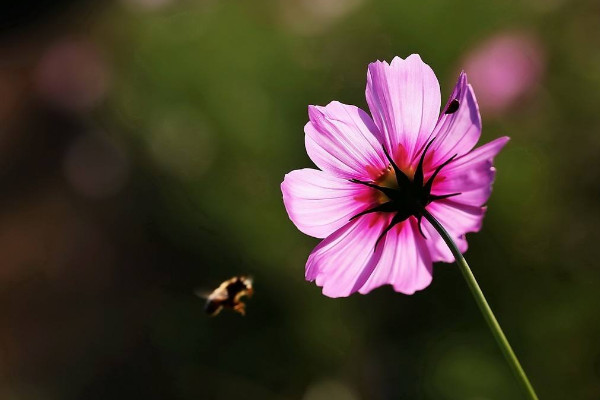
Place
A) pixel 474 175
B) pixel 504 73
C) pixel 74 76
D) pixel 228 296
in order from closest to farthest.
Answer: pixel 474 175
pixel 228 296
pixel 504 73
pixel 74 76

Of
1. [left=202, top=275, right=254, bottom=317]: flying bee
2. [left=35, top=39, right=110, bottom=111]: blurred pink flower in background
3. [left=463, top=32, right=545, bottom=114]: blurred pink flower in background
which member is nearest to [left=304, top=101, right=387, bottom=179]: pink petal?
[left=202, top=275, right=254, bottom=317]: flying bee

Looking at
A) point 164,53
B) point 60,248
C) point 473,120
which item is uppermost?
point 473,120

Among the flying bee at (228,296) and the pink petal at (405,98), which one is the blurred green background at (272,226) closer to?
the flying bee at (228,296)

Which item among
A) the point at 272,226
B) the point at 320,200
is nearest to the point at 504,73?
the point at 272,226

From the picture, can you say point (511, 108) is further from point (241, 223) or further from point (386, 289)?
point (241, 223)

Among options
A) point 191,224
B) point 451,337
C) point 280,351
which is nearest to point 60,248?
point 191,224

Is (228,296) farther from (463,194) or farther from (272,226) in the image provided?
(272,226)

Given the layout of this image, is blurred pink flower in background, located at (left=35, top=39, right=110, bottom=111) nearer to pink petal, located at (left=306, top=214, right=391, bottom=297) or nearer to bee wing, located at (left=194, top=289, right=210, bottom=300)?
bee wing, located at (left=194, top=289, right=210, bottom=300)
